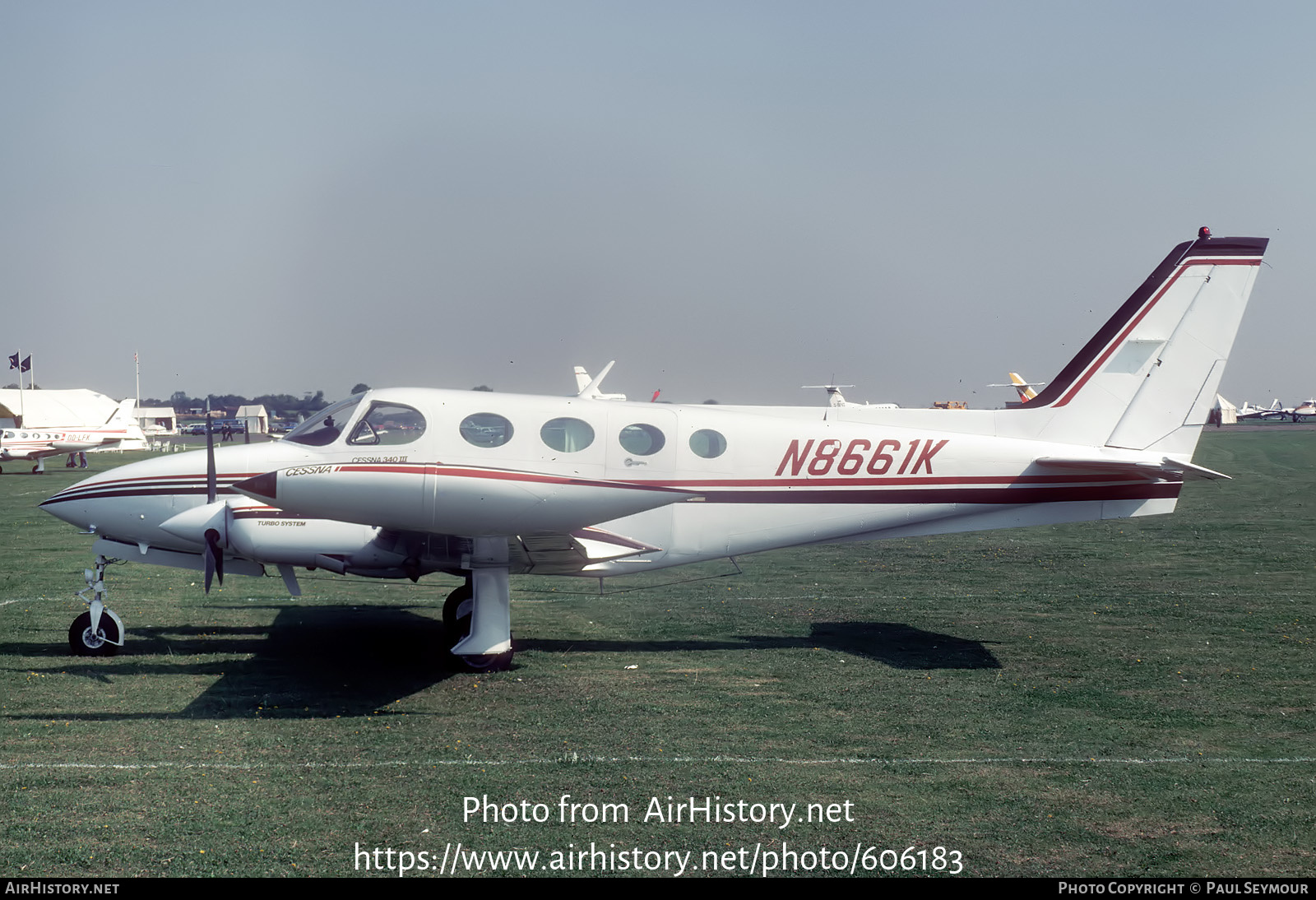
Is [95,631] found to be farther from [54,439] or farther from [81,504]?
[54,439]

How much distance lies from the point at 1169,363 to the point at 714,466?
17.4ft

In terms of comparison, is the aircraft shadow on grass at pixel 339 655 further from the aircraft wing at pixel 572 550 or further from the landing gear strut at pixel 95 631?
the aircraft wing at pixel 572 550

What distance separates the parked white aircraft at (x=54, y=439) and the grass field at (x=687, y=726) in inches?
1350

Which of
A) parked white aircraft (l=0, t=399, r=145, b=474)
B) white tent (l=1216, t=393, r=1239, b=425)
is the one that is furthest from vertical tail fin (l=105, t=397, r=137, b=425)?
white tent (l=1216, t=393, r=1239, b=425)

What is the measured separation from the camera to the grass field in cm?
568

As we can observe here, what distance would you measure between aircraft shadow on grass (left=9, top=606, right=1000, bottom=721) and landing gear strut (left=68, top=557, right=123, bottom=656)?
0.21m

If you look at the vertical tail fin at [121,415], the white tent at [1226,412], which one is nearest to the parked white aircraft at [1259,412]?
the white tent at [1226,412]

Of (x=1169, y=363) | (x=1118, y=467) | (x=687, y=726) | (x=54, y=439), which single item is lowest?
(x=687, y=726)

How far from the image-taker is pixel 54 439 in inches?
1825

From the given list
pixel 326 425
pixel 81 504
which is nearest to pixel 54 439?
pixel 81 504

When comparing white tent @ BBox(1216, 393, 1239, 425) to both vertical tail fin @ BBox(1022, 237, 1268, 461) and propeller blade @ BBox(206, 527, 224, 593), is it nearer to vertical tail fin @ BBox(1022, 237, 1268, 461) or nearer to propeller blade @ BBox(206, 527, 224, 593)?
vertical tail fin @ BBox(1022, 237, 1268, 461)

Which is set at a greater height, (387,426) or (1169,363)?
(1169,363)

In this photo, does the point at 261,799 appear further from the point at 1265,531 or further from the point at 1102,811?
the point at 1265,531
